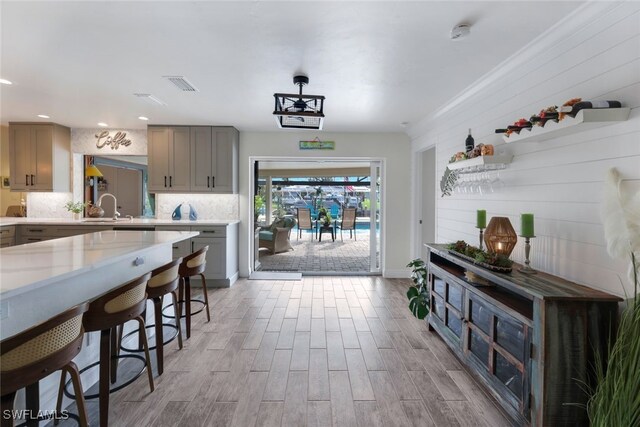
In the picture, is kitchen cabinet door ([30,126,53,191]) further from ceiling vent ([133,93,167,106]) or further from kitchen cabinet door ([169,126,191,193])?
ceiling vent ([133,93,167,106])

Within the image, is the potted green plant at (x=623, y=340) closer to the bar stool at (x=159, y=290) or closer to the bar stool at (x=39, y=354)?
the bar stool at (x=39, y=354)

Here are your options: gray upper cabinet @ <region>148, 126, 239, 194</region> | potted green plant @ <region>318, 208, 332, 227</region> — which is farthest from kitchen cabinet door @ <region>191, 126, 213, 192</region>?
potted green plant @ <region>318, 208, 332, 227</region>

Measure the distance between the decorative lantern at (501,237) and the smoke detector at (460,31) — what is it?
137 cm

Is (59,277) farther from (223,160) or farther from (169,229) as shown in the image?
(223,160)

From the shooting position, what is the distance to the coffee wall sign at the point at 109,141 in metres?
5.10

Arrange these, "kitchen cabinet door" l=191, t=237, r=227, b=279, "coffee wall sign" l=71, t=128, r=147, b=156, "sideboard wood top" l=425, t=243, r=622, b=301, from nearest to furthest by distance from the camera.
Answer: "sideboard wood top" l=425, t=243, r=622, b=301 → "kitchen cabinet door" l=191, t=237, r=227, b=279 → "coffee wall sign" l=71, t=128, r=147, b=156

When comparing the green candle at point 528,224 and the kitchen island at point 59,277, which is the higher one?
the green candle at point 528,224

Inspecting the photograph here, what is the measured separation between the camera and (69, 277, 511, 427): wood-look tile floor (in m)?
1.92

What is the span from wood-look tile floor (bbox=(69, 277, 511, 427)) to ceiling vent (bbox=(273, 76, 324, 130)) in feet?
6.87

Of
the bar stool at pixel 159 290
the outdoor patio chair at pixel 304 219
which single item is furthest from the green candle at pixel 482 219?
the outdoor patio chair at pixel 304 219

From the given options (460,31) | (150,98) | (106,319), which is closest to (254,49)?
(460,31)

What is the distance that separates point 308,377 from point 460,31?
274cm

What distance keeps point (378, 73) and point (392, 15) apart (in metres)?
0.90

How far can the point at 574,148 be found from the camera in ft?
6.44
